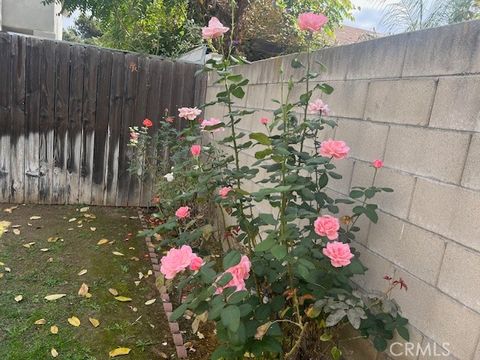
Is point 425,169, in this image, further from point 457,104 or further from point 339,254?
point 339,254

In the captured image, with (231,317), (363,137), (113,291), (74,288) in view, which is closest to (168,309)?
(113,291)

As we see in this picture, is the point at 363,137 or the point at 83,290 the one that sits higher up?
the point at 363,137

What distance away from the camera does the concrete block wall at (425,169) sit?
1.28 m

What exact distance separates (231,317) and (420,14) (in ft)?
8.77

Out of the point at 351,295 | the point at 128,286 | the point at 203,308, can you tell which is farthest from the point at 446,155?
the point at 128,286

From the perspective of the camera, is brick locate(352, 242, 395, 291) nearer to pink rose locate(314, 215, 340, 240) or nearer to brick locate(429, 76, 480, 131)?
pink rose locate(314, 215, 340, 240)

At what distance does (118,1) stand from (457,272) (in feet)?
20.5

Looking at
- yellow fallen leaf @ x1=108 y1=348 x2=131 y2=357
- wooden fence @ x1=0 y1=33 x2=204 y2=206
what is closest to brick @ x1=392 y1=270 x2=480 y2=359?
yellow fallen leaf @ x1=108 y1=348 x2=131 y2=357

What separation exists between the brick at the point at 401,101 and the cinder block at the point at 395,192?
235 millimetres

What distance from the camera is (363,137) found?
1.86 metres

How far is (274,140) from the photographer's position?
175 centimetres

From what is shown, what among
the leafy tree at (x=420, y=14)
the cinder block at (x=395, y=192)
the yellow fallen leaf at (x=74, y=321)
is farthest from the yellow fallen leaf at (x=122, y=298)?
the leafy tree at (x=420, y=14)
